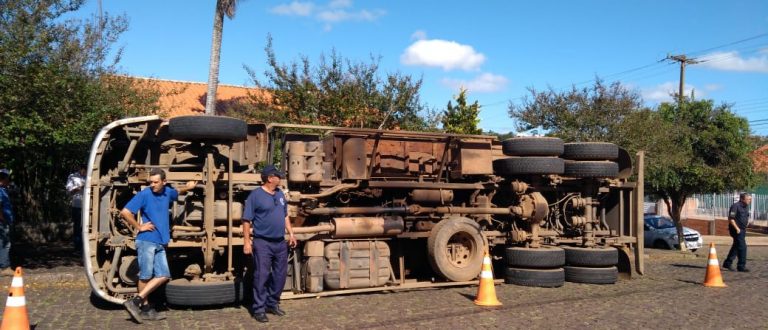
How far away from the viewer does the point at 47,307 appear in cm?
764

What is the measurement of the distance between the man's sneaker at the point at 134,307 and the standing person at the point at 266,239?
125 centimetres

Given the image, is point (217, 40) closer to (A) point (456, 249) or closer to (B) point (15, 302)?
(A) point (456, 249)

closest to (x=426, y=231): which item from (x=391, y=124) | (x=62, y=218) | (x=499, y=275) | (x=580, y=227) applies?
(x=499, y=275)

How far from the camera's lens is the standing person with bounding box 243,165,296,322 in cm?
709

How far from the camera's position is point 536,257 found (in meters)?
9.60

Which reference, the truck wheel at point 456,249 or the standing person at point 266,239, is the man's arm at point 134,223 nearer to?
the standing person at point 266,239

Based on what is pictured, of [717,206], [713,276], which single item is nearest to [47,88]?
[713,276]

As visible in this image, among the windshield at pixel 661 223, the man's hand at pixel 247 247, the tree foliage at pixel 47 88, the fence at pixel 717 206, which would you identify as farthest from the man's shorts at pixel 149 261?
the fence at pixel 717 206

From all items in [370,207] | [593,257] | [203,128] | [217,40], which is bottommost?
[593,257]

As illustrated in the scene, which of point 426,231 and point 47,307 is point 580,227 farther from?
point 47,307

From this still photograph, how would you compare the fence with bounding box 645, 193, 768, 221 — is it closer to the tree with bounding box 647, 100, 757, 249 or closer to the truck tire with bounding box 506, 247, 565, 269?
the tree with bounding box 647, 100, 757, 249

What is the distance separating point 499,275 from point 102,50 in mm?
8378

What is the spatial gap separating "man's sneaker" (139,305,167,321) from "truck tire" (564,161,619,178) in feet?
22.3

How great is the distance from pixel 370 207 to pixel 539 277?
114 inches
